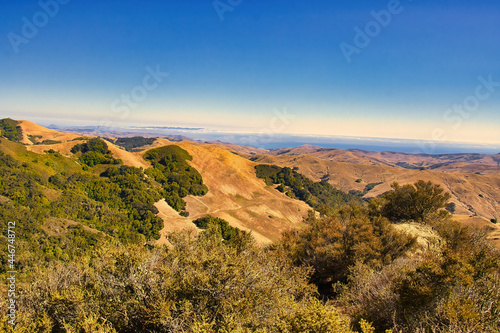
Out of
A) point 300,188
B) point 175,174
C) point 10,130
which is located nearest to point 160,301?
point 175,174

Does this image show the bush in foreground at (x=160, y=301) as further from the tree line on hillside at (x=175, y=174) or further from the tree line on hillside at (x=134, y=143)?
the tree line on hillside at (x=134, y=143)

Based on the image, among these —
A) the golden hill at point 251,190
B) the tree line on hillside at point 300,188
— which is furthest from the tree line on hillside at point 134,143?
the tree line on hillside at point 300,188

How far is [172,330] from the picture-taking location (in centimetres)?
653

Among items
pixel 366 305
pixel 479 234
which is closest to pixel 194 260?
pixel 366 305

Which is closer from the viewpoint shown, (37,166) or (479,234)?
(479,234)

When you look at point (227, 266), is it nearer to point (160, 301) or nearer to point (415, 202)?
point (160, 301)

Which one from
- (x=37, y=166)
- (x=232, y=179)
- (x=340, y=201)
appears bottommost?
(x=340, y=201)

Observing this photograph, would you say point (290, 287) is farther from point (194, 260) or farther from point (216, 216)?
point (216, 216)

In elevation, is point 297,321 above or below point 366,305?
above

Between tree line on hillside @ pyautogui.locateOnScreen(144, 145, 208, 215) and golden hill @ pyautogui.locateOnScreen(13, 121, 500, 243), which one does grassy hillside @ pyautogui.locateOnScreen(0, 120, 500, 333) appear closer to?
golden hill @ pyautogui.locateOnScreen(13, 121, 500, 243)

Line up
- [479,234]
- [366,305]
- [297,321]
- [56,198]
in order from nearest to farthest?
[297,321]
[366,305]
[479,234]
[56,198]

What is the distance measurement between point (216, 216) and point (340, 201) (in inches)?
2309

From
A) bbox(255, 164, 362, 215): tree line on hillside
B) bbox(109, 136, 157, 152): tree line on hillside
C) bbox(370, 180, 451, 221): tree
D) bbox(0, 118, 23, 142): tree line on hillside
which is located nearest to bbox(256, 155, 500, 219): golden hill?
bbox(255, 164, 362, 215): tree line on hillside

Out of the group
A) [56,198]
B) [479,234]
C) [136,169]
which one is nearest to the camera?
[479,234]
